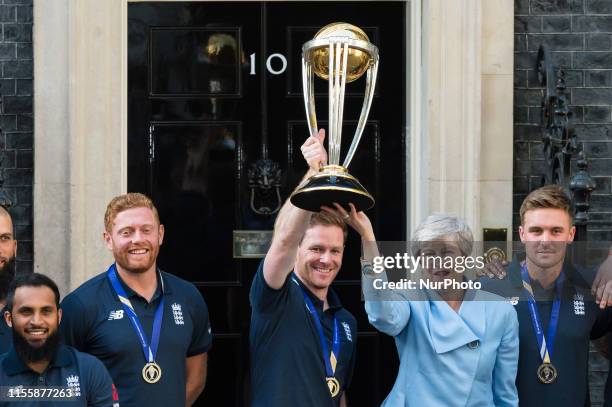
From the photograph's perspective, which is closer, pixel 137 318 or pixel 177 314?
pixel 137 318

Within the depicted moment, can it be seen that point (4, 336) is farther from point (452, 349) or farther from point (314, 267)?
point (452, 349)

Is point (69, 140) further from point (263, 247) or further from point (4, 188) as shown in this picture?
point (263, 247)

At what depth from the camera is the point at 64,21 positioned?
701 cm

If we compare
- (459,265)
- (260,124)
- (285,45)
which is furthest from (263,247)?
(459,265)

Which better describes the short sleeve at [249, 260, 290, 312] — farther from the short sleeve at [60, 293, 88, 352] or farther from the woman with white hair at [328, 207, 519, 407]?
the short sleeve at [60, 293, 88, 352]

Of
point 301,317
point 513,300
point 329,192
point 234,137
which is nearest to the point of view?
point 329,192

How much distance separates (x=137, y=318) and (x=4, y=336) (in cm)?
57

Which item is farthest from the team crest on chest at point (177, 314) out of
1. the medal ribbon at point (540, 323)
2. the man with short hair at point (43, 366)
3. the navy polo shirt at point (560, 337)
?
the medal ribbon at point (540, 323)

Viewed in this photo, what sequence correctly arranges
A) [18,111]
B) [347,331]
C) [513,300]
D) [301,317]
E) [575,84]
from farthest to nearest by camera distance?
[575,84], [18,111], [347,331], [513,300], [301,317]

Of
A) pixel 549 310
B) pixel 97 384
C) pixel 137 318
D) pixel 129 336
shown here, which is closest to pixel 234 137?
pixel 137 318

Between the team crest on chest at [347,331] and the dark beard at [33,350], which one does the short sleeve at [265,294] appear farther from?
the dark beard at [33,350]

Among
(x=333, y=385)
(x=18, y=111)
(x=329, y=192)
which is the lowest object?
(x=333, y=385)

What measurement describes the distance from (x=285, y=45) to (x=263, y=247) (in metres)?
1.26

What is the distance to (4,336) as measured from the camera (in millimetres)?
5203
